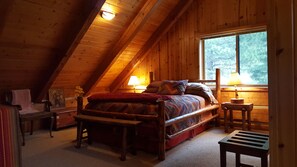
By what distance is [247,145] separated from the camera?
75.4 inches

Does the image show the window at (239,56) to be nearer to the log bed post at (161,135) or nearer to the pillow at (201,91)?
the pillow at (201,91)

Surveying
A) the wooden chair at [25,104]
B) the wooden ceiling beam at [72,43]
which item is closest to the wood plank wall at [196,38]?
the wooden ceiling beam at [72,43]

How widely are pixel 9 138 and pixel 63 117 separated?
11.1 feet

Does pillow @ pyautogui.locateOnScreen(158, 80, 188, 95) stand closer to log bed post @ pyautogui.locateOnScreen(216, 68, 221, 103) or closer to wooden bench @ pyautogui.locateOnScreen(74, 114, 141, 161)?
log bed post @ pyautogui.locateOnScreen(216, 68, 221, 103)

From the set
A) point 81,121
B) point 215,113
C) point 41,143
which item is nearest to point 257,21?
point 215,113

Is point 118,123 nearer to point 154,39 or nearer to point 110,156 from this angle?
point 110,156

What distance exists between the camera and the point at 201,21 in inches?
191

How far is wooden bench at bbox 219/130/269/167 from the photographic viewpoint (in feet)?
5.97

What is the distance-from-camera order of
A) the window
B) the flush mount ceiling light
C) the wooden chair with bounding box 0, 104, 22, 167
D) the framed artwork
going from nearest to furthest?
the wooden chair with bounding box 0, 104, 22, 167, the flush mount ceiling light, the window, the framed artwork

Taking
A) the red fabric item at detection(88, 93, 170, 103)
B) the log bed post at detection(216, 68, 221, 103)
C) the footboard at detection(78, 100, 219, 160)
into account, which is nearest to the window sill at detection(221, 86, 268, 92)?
the log bed post at detection(216, 68, 221, 103)

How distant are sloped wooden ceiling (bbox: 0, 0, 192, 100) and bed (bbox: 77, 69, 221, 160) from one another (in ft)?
3.73

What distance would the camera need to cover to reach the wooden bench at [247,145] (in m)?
1.82

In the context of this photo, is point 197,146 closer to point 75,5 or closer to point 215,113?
point 215,113

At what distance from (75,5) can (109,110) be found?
A: 176 centimetres
